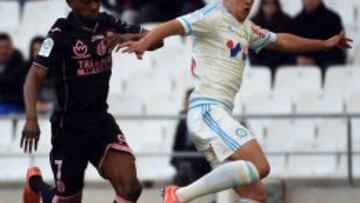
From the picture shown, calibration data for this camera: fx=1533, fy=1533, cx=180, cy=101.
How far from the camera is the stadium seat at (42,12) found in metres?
17.7

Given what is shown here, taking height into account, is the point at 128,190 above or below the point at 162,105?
below

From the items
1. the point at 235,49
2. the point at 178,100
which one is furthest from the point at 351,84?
the point at 235,49

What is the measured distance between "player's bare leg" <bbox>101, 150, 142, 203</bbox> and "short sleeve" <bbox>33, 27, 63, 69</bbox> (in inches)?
31.9

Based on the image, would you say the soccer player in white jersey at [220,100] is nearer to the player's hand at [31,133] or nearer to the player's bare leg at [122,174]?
the player's bare leg at [122,174]

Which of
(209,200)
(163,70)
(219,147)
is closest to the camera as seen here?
(219,147)

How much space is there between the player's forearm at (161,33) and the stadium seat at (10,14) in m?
7.60

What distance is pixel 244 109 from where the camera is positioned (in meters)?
15.2

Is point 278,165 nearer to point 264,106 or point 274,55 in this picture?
point 264,106

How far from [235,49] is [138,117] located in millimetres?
3738

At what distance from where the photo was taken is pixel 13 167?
1563 centimetres

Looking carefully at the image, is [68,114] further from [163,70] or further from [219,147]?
[163,70]

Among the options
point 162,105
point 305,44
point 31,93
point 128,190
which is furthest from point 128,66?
point 31,93

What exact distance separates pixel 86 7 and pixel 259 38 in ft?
4.18

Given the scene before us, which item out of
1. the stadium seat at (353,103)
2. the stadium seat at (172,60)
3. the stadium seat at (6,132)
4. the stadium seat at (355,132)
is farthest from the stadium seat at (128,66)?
the stadium seat at (355,132)
